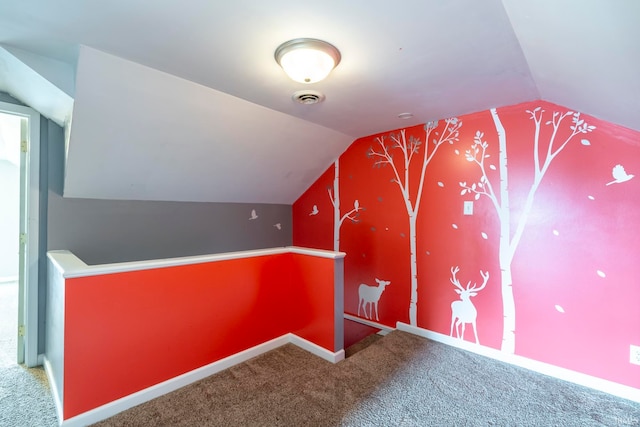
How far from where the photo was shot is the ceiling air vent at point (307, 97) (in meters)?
2.04

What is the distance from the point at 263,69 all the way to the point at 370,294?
7.90 ft

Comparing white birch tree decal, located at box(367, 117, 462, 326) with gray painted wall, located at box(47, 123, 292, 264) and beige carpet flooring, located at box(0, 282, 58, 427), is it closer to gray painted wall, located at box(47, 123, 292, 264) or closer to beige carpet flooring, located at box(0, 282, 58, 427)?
gray painted wall, located at box(47, 123, 292, 264)

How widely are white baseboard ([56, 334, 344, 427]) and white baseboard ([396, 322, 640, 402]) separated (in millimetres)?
967

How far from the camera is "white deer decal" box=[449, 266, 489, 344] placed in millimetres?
2410

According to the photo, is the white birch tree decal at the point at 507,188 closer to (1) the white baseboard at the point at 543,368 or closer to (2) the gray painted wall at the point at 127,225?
(1) the white baseboard at the point at 543,368

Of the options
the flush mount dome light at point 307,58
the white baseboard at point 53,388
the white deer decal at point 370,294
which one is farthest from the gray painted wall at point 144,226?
the flush mount dome light at point 307,58

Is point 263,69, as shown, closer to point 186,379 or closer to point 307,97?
point 307,97

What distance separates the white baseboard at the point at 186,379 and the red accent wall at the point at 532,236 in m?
0.99

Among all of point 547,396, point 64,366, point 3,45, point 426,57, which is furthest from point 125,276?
point 547,396

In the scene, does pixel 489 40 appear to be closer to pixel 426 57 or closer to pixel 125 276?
pixel 426 57

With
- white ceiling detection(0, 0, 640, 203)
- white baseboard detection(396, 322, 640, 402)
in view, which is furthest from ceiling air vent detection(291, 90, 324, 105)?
white baseboard detection(396, 322, 640, 402)

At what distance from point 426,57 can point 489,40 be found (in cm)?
30

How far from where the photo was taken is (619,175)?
1.84 m

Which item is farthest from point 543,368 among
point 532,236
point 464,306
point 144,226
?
point 144,226
